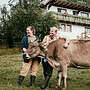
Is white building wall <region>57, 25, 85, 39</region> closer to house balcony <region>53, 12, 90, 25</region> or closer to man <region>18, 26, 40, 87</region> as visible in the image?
house balcony <region>53, 12, 90, 25</region>

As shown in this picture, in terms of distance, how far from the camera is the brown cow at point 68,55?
24.6ft

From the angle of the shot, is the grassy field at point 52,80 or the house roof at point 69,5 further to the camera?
the house roof at point 69,5

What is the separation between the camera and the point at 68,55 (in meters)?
7.58

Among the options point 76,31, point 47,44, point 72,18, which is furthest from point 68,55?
point 76,31

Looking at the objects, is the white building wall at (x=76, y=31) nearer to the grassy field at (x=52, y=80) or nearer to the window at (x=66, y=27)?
the window at (x=66, y=27)

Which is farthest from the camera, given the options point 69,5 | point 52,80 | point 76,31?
point 76,31

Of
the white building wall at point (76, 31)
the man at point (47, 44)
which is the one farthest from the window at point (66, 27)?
the man at point (47, 44)

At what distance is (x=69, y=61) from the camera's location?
7.59m

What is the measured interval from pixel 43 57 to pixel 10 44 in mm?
33151

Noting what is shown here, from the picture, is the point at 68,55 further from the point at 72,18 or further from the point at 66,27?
the point at 66,27

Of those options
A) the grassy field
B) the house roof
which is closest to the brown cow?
the grassy field

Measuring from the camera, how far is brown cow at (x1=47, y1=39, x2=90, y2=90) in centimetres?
748

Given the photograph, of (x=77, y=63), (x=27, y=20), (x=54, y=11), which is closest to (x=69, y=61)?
(x=77, y=63)

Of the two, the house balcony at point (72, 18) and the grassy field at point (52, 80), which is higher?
the grassy field at point (52, 80)
